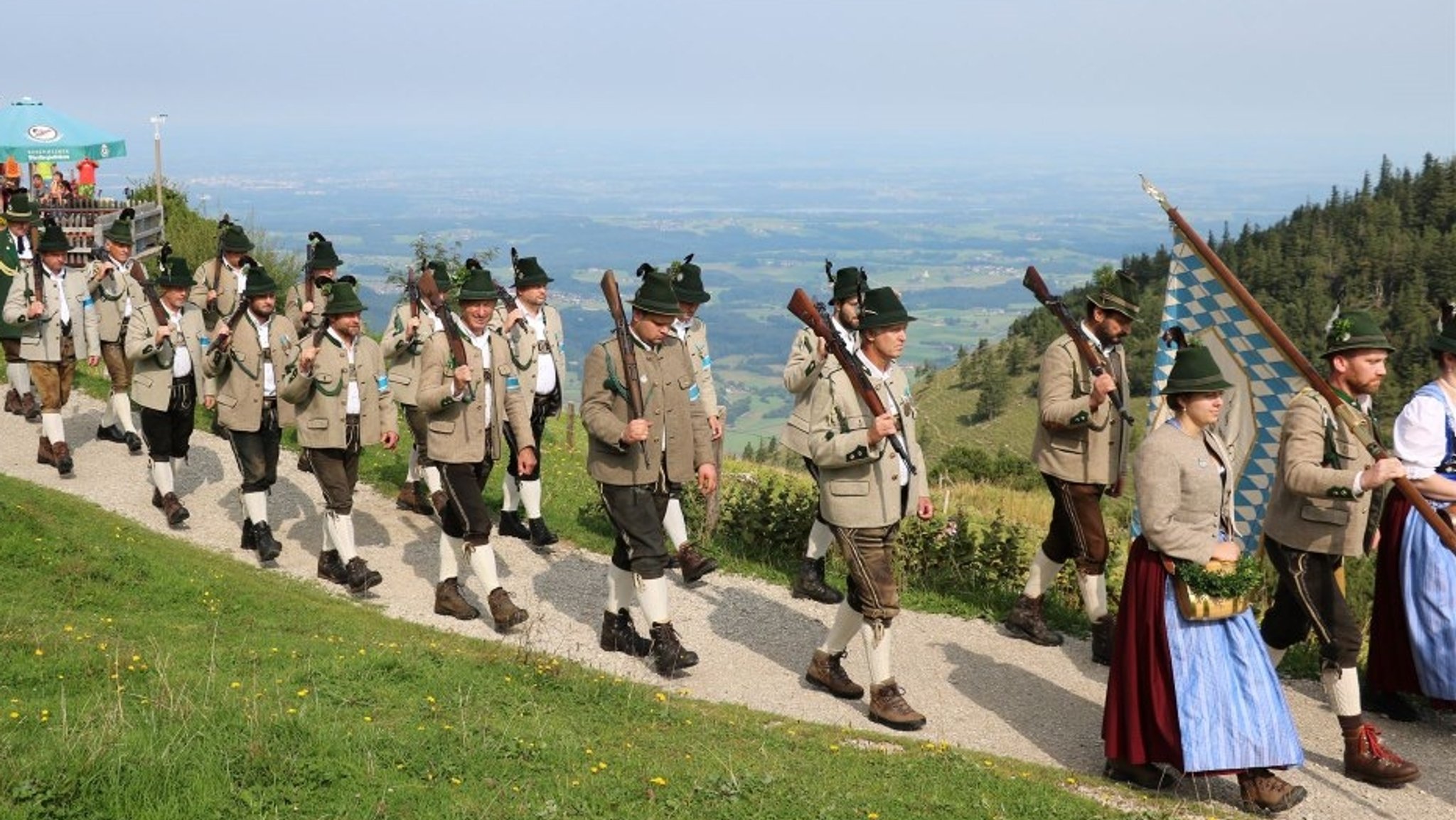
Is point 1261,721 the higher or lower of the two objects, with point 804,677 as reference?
higher

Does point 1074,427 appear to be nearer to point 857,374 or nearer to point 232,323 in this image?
point 857,374

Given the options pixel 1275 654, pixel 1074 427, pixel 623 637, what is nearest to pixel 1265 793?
pixel 1275 654

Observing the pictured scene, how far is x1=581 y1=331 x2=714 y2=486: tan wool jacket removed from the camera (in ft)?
28.3

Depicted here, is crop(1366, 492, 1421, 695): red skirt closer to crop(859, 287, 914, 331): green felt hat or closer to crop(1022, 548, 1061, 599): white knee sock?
crop(1022, 548, 1061, 599): white knee sock

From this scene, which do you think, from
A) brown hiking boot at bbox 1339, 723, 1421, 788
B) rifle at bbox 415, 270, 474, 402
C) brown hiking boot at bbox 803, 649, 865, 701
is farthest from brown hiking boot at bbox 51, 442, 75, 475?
brown hiking boot at bbox 1339, 723, 1421, 788

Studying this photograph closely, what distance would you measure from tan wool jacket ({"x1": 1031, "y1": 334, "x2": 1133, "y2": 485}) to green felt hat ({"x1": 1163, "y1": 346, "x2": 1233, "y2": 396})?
2.30 metres

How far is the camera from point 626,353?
8.55 metres

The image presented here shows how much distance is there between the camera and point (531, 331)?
12000 millimetres

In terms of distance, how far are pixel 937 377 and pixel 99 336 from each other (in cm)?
9311

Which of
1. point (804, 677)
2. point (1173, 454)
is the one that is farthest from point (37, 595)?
point (1173, 454)

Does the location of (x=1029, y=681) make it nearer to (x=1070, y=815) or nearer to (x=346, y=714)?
(x=1070, y=815)

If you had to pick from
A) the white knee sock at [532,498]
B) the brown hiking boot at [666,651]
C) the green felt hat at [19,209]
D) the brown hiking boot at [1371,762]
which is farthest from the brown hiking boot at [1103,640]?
the green felt hat at [19,209]

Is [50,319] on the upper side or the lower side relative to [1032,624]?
upper

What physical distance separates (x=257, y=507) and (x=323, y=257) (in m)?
2.34
